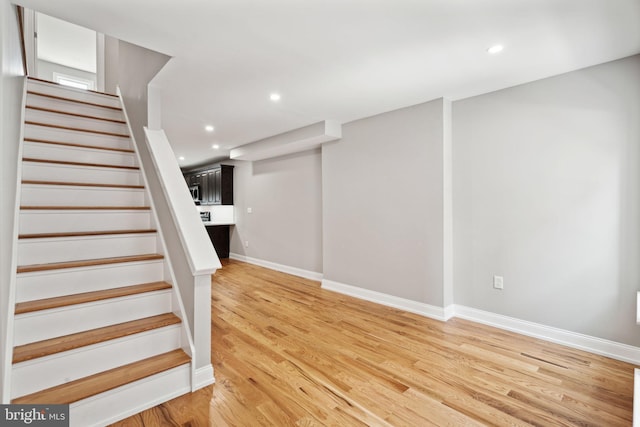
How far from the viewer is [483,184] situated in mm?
3053

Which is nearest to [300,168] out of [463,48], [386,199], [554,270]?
[386,199]

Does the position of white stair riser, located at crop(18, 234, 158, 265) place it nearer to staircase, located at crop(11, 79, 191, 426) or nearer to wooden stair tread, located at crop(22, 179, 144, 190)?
staircase, located at crop(11, 79, 191, 426)

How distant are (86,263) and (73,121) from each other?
6.46 feet

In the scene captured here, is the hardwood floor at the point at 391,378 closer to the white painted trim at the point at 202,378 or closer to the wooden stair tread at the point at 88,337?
the white painted trim at the point at 202,378

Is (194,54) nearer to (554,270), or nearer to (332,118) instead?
(332,118)

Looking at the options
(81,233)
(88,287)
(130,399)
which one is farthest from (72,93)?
(130,399)

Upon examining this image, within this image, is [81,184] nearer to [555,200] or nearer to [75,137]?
[75,137]

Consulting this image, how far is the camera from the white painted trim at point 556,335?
2.32 metres

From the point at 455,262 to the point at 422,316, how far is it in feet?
2.32

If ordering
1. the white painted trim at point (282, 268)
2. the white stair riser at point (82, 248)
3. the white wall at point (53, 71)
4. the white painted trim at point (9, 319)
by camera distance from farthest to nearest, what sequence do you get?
1. the white wall at point (53, 71)
2. the white painted trim at point (282, 268)
3. the white stair riser at point (82, 248)
4. the white painted trim at point (9, 319)

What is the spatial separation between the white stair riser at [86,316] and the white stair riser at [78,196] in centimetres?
103

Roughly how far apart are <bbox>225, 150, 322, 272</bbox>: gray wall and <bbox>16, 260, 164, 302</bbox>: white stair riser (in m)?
2.89

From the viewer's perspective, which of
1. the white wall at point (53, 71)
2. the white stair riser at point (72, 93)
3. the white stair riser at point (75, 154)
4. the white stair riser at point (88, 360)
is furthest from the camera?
the white wall at point (53, 71)

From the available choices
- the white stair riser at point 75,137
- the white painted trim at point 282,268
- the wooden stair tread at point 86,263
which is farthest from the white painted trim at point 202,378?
the white painted trim at point 282,268
